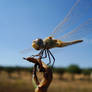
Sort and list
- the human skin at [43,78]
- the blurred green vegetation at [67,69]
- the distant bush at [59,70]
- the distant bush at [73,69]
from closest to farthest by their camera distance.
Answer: the human skin at [43,78] → the blurred green vegetation at [67,69] → the distant bush at [59,70] → the distant bush at [73,69]

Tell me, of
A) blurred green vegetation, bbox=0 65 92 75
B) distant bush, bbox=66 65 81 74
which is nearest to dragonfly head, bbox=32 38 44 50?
blurred green vegetation, bbox=0 65 92 75

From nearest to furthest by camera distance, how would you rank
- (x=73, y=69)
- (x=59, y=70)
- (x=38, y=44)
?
(x=38, y=44), (x=59, y=70), (x=73, y=69)

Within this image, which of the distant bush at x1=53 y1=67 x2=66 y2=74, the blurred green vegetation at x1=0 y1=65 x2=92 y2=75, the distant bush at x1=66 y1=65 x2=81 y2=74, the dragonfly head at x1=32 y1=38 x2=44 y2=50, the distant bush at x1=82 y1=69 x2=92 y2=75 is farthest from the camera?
the distant bush at x1=82 y1=69 x2=92 y2=75

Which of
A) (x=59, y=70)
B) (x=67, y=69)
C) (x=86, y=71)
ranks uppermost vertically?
(x=67, y=69)

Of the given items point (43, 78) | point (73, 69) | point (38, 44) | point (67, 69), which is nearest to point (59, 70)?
point (67, 69)

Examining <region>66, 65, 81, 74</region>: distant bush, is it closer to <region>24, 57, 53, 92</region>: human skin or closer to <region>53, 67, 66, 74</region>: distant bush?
<region>53, 67, 66, 74</region>: distant bush

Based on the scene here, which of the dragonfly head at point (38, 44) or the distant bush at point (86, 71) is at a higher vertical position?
the dragonfly head at point (38, 44)

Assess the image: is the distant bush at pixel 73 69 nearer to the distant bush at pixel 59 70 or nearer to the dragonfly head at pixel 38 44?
the distant bush at pixel 59 70

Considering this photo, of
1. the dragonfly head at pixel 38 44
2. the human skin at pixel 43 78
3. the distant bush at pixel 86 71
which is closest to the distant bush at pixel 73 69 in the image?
the distant bush at pixel 86 71

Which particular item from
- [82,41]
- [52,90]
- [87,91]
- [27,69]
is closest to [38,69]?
[82,41]

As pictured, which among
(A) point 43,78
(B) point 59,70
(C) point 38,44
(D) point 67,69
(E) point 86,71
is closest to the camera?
(A) point 43,78

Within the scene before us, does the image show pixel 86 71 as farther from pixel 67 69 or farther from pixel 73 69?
pixel 67 69
